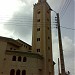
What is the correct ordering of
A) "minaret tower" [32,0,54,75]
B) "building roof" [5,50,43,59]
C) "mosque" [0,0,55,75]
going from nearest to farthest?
"mosque" [0,0,55,75] → "building roof" [5,50,43,59] → "minaret tower" [32,0,54,75]

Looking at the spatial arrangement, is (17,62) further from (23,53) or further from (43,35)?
(43,35)

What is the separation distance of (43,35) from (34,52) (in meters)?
6.10

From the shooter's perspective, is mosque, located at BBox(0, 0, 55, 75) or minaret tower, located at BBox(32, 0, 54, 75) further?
minaret tower, located at BBox(32, 0, 54, 75)

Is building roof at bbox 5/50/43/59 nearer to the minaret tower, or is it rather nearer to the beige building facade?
the beige building facade

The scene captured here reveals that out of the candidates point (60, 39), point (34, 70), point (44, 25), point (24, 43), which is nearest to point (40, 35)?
point (44, 25)

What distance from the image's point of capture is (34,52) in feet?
144

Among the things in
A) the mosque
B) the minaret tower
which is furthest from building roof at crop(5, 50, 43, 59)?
the minaret tower

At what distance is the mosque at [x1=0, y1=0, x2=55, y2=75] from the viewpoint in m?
38.8

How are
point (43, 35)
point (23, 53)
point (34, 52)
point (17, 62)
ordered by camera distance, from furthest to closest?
point (43, 35), point (34, 52), point (23, 53), point (17, 62)

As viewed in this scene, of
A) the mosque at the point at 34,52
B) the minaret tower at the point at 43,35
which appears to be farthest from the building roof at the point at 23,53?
the minaret tower at the point at 43,35

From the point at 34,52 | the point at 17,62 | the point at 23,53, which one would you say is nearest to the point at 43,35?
the point at 34,52

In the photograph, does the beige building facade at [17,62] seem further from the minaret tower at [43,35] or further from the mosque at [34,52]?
the minaret tower at [43,35]

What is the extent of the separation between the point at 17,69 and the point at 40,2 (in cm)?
2515

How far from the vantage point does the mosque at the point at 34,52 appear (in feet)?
127
